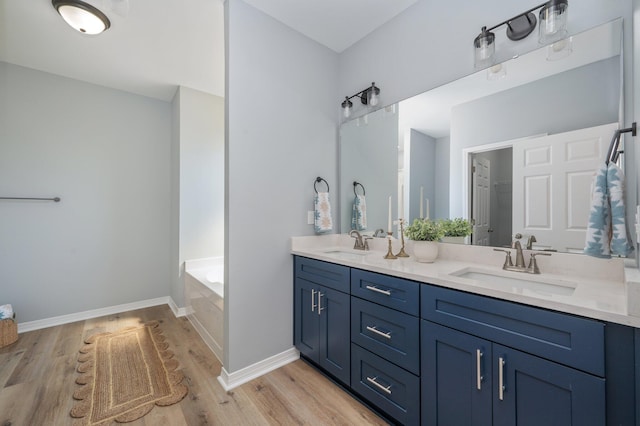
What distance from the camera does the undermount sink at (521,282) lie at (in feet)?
3.58

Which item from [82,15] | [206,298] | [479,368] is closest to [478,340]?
[479,368]

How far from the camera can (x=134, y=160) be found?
322 cm

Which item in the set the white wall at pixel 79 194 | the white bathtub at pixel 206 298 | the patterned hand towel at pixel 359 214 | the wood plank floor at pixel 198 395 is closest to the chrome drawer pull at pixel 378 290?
the wood plank floor at pixel 198 395

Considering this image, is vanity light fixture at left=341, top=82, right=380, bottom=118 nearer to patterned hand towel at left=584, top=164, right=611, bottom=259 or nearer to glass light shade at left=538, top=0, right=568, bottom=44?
glass light shade at left=538, top=0, right=568, bottom=44

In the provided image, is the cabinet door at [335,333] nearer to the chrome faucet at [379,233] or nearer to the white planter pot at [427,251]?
the white planter pot at [427,251]

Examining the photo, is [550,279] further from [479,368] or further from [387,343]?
[387,343]

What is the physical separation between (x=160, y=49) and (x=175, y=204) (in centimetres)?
161

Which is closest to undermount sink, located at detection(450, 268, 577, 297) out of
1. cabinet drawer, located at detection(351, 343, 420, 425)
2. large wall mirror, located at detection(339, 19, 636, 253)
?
large wall mirror, located at detection(339, 19, 636, 253)

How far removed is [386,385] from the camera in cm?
145

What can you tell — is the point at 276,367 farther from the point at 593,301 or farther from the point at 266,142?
the point at 593,301

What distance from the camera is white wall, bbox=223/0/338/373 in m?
1.84

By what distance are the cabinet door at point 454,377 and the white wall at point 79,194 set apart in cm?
332

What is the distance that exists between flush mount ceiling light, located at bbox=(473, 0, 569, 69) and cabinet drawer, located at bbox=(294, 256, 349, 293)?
4.95 feet

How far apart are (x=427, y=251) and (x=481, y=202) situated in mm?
441
